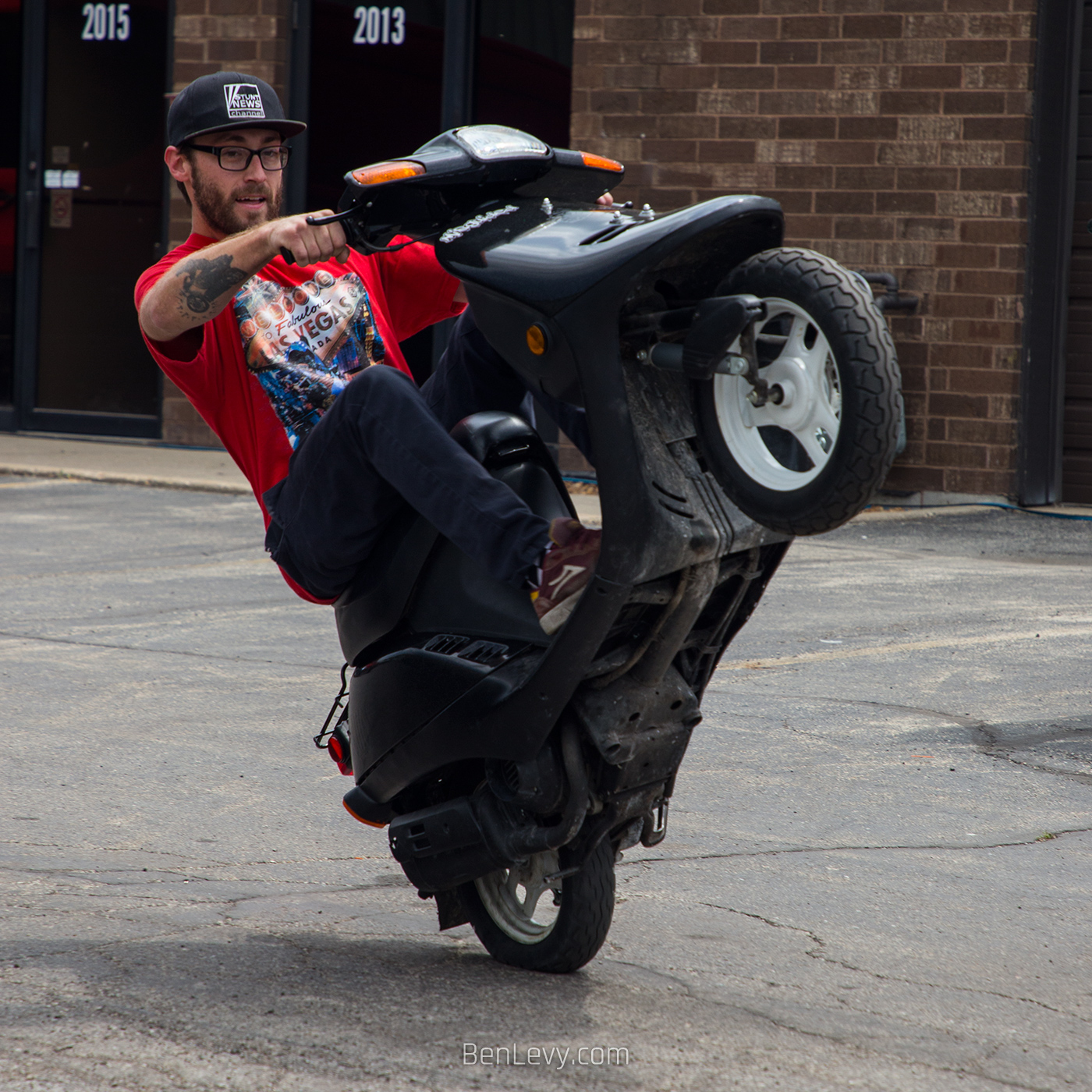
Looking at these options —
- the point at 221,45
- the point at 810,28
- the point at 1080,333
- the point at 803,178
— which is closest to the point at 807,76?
the point at 810,28

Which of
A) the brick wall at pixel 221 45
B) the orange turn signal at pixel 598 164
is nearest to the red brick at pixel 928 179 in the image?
the brick wall at pixel 221 45

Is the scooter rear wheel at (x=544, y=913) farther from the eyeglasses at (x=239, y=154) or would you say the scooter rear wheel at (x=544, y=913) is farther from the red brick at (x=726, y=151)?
the red brick at (x=726, y=151)

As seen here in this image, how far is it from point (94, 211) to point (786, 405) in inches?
478

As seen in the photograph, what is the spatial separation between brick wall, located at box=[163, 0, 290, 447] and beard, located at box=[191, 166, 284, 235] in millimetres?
9337

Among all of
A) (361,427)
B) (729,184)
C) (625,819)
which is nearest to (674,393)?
(361,427)

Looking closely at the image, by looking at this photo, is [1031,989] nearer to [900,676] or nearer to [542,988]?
[542,988]

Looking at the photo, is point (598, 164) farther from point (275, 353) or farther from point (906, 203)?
point (906, 203)

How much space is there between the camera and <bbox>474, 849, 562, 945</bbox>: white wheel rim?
3385mm

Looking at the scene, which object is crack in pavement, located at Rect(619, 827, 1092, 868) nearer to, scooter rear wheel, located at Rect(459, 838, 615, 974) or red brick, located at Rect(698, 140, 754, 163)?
scooter rear wheel, located at Rect(459, 838, 615, 974)

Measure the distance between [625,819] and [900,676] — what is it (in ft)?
10.7

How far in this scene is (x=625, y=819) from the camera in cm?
326

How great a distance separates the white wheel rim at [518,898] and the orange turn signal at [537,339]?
1.03m

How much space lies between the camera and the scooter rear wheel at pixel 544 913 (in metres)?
3.30

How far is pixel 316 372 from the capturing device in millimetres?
3758
